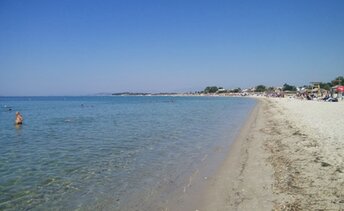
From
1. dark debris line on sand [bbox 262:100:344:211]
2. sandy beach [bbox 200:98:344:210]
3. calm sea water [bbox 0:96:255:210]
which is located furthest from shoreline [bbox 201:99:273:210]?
calm sea water [bbox 0:96:255:210]

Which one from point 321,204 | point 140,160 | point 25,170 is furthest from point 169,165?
point 321,204

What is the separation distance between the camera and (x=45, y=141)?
18.1 m

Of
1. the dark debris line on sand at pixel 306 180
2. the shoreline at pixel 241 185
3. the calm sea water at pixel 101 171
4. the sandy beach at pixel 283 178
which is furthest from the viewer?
the calm sea water at pixel 101 171

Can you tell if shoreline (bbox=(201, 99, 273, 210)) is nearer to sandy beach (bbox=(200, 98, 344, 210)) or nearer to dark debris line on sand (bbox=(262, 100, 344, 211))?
sandy beach (bbox=(200, 98, 344, 210))

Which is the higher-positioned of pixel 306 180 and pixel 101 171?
pixel 306 180

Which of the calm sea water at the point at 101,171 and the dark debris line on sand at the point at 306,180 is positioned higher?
the dark debris line on sand at the point at 306,180

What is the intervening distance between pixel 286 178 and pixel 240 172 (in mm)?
1843

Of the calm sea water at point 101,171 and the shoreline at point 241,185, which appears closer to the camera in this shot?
the shoreline at point 241,185

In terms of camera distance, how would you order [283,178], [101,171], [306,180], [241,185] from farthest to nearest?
1. [101,171]
2. [283,178]
3. [241,185]
4. [306,180]

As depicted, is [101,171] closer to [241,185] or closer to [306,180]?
[241,185]

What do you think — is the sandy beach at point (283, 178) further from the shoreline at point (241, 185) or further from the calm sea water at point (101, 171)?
the calm sea water at point (101, 171)

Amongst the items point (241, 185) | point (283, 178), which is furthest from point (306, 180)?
point (241, 185)

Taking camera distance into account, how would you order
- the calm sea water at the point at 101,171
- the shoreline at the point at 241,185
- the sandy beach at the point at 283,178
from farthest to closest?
the calm sea water at the point at 101,171, the shoreline at the point at 241,185, the sandy beach at the point at 283,178

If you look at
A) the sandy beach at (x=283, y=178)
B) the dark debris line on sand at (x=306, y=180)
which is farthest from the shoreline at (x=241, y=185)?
the dark debris line on sand at (x=306, y=180)
